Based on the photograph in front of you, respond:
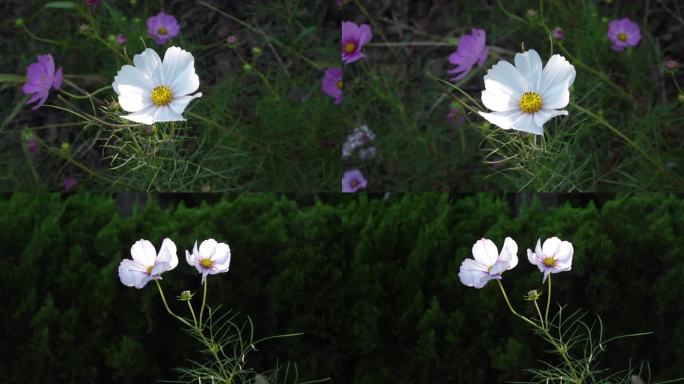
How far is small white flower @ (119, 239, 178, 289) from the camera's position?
1.99 meters

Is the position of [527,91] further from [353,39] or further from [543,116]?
[353,39]

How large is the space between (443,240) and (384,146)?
12.8 inches

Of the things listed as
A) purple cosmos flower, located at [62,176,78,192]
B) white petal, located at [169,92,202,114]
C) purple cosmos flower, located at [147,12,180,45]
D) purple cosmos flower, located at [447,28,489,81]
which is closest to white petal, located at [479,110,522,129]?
purple cosmos flower, located at [447,28,489,81]

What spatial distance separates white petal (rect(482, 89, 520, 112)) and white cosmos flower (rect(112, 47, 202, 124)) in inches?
26.3

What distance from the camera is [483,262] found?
205cm

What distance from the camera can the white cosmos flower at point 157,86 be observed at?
2.07 m

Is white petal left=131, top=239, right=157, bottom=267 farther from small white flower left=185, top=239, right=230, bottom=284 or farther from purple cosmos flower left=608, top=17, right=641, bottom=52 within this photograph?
purple cosmos flower left=608, top=17, right=641, bottom=52

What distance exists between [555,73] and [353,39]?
66 cm

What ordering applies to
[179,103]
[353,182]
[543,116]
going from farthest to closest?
1. [353,182]
2. [179,103]
3. [543,116]

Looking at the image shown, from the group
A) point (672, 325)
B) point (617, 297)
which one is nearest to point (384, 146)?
point (617, 297)

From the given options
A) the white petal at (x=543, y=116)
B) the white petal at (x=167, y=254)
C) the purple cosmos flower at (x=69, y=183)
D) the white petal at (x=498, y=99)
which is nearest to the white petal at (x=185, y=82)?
the white petal at (x=167, y=254)

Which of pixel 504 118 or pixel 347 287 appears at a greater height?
pixel 504 118

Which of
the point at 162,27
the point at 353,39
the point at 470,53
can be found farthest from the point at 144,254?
the point at 470,53

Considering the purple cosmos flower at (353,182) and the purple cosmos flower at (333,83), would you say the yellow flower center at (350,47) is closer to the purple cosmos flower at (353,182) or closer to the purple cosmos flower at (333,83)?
the purple cosmos flower at (333,83)
